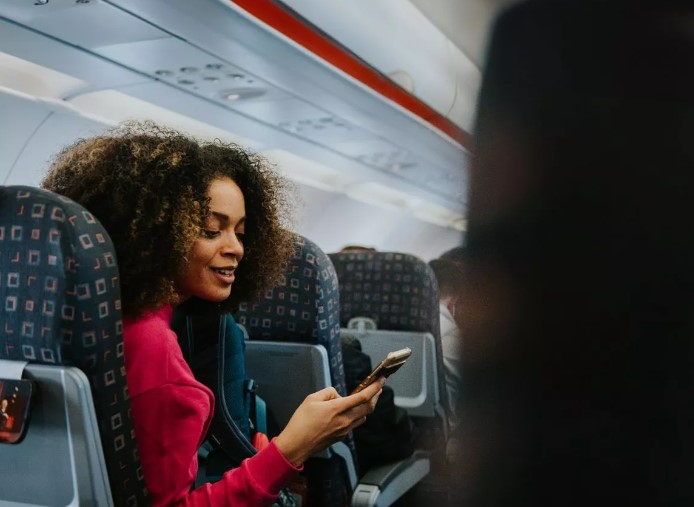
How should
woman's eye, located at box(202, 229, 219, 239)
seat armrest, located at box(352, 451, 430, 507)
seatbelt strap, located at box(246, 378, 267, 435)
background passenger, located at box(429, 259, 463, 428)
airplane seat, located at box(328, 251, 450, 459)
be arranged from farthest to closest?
airplane seat, located at box(328, 251, 450, 459) → background passenger, located at box(429, 259, 463, 428) → seat armrest, located at box(352, 451, 430, 507) → seatbelt strap, located at box(246, 378, 267, 435) → woman's eye, located at box(202, 229, 219, 239)

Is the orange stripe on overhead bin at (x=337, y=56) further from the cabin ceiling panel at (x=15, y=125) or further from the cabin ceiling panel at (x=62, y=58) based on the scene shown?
the cabin ceiling panel at (x=15, y=125)

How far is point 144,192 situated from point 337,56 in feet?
7.34

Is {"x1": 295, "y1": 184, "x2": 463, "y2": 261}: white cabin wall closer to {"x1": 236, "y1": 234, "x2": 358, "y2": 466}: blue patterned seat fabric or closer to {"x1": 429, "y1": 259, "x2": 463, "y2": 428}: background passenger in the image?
{"x1": 429, "y1": 259, "x2": 463, "y2": 428}: background passenger

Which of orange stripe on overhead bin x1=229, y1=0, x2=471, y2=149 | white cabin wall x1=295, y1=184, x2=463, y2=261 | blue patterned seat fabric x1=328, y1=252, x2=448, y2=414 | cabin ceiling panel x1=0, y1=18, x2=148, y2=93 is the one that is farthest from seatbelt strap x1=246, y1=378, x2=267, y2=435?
white cabin wall x1=295, y1=184, x2=463, y2=261

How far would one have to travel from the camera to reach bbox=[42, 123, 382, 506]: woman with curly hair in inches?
60.7

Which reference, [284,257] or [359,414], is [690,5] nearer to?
[359,414]

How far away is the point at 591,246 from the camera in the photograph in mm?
1106

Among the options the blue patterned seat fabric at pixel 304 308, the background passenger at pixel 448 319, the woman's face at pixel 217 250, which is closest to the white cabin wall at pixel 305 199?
the blue patterned seat fabric at pixel 304 308

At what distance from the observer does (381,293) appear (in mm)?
3246

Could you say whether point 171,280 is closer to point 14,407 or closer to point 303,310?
point 14,407

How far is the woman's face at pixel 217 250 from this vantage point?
5.75 feet

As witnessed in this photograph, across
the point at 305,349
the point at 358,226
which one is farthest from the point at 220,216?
the point at 358,226

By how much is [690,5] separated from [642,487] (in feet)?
2.29

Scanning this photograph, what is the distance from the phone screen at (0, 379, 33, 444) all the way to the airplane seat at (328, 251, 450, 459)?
188cm
